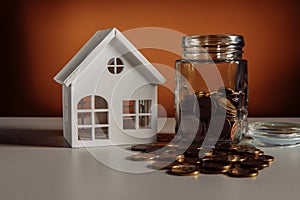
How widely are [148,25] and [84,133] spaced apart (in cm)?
50

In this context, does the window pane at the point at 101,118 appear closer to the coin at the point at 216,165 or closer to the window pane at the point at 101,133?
the window pane at the point at 101,133

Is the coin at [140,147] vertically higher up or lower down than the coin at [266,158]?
higher up

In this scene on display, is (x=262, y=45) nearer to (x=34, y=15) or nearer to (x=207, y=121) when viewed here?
(x=207, y=121)

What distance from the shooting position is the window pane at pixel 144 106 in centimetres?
102

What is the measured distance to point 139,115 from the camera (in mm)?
1015

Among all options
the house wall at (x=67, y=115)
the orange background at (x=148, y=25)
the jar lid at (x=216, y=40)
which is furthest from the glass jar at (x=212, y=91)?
the orange background at (x=148, y=25)

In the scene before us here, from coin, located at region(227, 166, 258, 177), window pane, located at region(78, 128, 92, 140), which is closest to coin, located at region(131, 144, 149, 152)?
window pane, located at region(78, 128, 92, 140)

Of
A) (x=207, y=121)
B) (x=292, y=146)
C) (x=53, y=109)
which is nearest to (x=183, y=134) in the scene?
(x=207, y=121)

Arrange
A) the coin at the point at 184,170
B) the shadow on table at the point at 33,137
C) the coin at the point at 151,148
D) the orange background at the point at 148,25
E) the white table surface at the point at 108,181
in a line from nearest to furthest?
the white table surface at the point at 108,181 < the coin at the point at 184,170 < the coin at the point at 151,148 < the shadow on table at the point at 33,137 < the orange background at the point at 148,25

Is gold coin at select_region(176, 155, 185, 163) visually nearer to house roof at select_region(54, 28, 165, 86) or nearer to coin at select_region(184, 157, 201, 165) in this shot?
coin at select_region(184, 157, 201, 165)

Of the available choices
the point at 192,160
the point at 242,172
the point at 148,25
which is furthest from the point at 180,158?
the point at 148,25

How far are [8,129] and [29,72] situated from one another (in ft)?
0.91

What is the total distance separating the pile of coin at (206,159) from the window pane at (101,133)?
83 mm

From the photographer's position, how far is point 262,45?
1434mm
